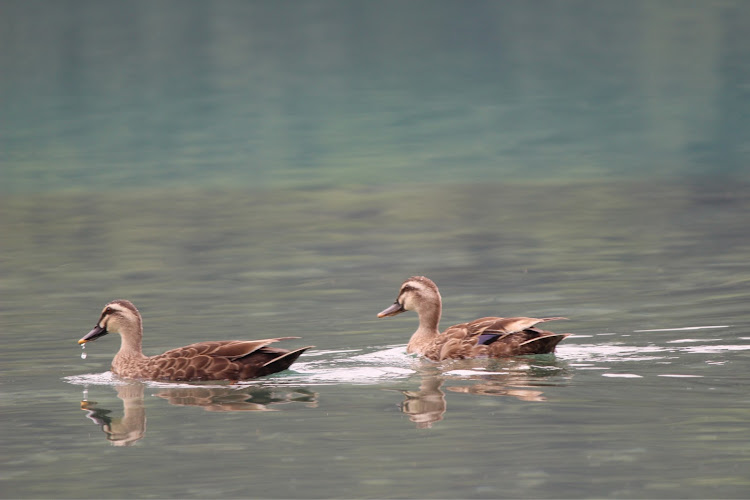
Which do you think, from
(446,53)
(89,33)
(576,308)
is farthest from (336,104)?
(576,308)

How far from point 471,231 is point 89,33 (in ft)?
272

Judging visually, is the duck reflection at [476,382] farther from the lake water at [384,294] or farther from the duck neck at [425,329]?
the duck neck at [425,329]

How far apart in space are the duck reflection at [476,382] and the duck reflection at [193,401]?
83cm

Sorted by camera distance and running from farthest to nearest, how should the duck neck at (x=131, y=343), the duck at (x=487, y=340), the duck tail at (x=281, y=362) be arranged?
the duck neck at (x=131, y=343) < the duck at (x=487, y=340) < the duck tail at (x=281, y=362)

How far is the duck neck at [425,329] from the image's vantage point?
13898mm

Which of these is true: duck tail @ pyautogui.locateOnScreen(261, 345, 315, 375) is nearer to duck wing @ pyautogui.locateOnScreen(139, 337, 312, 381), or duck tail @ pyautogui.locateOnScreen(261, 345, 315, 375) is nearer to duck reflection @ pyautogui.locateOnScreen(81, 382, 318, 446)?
duck wing @ pyautogui.locateOnScreen(139, 337, 312, 381)

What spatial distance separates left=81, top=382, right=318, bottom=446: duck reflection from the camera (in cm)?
1098

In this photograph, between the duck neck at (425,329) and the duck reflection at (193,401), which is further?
the duck neck at (425,329)

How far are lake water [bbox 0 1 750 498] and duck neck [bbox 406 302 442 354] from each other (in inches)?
5.4

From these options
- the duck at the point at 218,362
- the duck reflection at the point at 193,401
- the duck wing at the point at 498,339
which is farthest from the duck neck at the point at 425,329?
the duck reflection at the point at 193,401

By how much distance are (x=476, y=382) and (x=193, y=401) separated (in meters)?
2.17

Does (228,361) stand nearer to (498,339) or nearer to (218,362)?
(218,362)

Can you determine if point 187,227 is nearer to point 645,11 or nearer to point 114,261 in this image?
point 114,261

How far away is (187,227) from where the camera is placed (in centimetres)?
2827
